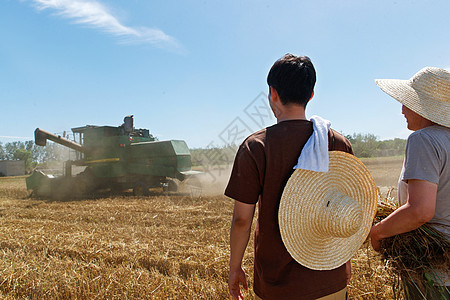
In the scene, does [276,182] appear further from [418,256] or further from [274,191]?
[418,256]

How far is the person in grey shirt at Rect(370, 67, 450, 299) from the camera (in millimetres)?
1416

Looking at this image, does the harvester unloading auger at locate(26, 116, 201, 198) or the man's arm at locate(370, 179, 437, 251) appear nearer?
the man's arm at locate(370, 179, 437, 251)

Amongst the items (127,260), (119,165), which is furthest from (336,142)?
(119,165)

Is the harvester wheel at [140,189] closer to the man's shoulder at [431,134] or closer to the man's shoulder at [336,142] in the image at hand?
the man's shoulder at [336,142]

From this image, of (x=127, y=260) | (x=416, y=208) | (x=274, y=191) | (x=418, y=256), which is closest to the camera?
(x=416, y=208)

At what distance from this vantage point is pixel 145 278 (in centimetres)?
343

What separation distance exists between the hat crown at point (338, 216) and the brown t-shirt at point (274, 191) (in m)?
0.22

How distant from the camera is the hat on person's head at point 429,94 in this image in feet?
5.18

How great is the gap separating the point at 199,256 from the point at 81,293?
4.93ft

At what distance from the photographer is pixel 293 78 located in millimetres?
1518

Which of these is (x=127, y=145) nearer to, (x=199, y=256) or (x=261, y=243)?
(x=199, y=256)

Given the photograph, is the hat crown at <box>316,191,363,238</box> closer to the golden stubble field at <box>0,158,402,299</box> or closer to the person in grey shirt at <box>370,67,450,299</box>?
the person in grey shirt at <box>370,67,450,299</box>

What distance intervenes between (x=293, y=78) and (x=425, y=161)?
73 centimetres


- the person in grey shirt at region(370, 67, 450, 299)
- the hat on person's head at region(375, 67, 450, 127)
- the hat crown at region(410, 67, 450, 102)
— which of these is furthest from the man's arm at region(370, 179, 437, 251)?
the hat crown at region(410, 67, 450, 102)
